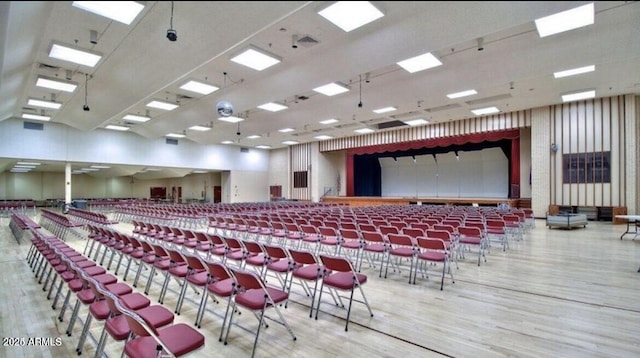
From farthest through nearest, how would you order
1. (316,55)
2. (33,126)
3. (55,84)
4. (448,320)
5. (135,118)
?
(33,126) → (135,118) → (55,84) → (316,55) → (448,320)

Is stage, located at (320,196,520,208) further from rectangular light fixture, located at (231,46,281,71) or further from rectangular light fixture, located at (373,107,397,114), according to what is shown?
rectangular light fixture, located at (231,46,281,71)

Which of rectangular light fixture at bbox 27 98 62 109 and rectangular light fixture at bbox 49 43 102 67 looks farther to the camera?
rectangular light fixture at bbox 27 98 62 109

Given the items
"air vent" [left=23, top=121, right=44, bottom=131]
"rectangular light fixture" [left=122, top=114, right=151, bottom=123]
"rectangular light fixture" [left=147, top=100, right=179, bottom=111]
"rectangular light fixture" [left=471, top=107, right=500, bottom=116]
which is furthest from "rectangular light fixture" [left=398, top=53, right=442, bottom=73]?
"air vent" [left=23, top=121, right=44, bottom=131]

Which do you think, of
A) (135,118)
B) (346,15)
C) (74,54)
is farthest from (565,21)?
(135,118)

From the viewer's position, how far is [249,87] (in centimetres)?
988

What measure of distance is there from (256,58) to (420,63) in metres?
4.26

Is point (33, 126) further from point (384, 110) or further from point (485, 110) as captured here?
point (485, 110)

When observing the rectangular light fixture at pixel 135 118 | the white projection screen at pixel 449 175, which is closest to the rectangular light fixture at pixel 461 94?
the white projection screen at pixel 449 175

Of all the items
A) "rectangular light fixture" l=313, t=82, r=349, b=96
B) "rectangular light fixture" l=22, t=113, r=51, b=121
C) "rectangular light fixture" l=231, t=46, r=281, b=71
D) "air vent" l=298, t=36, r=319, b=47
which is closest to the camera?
"air vent" l=298, t=36, r=319, b=47

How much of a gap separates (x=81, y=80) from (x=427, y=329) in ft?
38.7

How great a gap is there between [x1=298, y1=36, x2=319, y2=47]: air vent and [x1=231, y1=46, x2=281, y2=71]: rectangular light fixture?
2.79 ft

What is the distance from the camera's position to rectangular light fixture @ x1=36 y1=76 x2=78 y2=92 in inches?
365

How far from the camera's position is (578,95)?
1166 cm

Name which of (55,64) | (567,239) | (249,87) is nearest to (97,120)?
(55,64)
